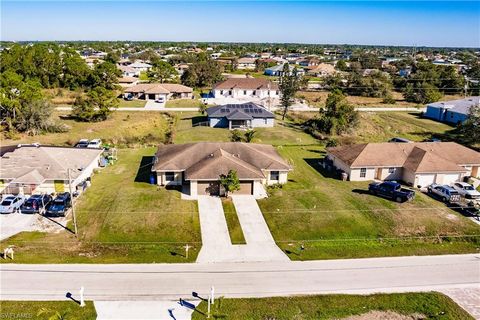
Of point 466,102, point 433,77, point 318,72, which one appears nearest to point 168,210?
point 466,102

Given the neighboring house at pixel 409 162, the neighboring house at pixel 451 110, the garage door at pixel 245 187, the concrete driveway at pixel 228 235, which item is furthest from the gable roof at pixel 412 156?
the neighboring house at pixel 451 110

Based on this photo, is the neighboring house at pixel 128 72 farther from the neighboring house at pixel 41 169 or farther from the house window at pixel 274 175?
the house window at pixel 274 175

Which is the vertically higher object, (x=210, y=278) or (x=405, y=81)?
(x=405, y=81)

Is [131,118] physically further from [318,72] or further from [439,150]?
[318,72]

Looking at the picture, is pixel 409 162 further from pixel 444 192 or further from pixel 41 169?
pixel 41 169

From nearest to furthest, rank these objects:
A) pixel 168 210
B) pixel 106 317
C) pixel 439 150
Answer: pixel 106 317
pixel 168 210
pixel 439 150

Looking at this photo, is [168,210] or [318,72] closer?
[168,210]

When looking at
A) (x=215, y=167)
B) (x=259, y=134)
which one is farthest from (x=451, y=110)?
(x=215, y=167)
